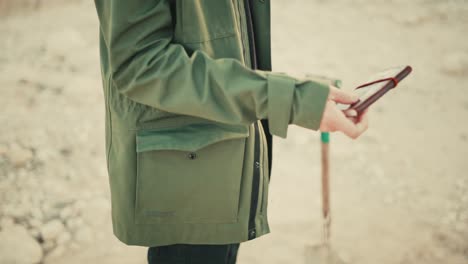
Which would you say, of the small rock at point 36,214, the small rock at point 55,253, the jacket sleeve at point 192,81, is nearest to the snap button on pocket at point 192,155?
the jacket sleeve at point 192,81

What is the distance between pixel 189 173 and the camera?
4.46 ft

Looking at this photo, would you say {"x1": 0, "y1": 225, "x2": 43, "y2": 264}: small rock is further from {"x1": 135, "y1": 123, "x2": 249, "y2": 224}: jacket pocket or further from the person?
{"x1": 135, "y1": 123, "x2": 249, "y2": 224}: jacket pocket

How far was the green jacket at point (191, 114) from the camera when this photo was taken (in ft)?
3.86

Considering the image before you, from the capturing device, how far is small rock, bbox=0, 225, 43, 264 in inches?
107

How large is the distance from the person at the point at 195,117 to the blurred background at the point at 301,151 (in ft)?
5.06

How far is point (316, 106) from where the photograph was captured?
1.18 m

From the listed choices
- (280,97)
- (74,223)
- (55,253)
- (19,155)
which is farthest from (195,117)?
(19,155)

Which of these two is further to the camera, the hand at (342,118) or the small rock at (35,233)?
the small rock at (35,233)

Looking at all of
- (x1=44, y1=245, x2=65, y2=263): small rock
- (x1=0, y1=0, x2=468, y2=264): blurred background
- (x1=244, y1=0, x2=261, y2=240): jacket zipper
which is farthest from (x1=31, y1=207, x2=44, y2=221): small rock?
(x1=244, y1=0, x2=261, y2=240): jacket zipper

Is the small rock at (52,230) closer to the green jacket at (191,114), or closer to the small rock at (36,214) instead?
the small rock at (36,214)

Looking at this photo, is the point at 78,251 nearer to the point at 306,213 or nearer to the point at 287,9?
the point at 306,213

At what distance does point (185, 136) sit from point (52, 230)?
202 cm

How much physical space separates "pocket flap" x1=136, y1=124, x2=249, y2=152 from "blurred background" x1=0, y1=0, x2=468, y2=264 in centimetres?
173

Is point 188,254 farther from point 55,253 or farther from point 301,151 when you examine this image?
point 301,151
